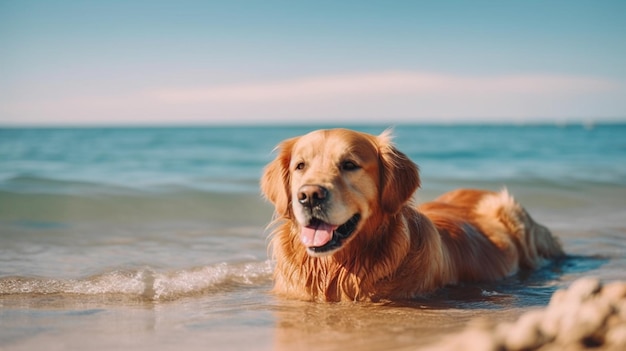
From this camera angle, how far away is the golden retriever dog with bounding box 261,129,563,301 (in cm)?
427

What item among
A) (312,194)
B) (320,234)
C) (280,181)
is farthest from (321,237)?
(280,181)

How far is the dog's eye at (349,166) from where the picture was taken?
4401 millimetres

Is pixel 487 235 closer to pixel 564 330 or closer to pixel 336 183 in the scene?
pixel 336 183

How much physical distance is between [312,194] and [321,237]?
0.35 metres

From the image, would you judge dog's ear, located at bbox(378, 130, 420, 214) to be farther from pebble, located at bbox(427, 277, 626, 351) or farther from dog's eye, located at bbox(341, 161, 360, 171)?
pebble, located at bbox(427, 277, 626, 351)

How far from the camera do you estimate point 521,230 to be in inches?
255

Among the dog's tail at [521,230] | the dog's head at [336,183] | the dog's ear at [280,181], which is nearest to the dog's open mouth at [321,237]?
the dog's head at [336,183]

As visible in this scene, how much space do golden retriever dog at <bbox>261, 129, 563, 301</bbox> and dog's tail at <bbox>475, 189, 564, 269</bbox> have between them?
1505mm

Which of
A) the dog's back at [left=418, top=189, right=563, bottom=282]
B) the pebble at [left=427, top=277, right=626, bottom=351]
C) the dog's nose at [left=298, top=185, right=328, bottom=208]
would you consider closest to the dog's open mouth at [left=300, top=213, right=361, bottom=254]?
the dog's nose at [left=298, top=185, right=328, bottom=208]

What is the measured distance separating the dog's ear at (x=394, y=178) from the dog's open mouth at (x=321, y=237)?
453 mm

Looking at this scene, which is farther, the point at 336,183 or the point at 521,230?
the point at 521,230

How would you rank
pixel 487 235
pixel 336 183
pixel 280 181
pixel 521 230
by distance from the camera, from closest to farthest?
pixel 336 183 < pixel 280 181 < pixel 487 235 < pixel 521 230

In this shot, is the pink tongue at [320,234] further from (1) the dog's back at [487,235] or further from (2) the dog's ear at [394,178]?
(1) the dog's back at [487,235]

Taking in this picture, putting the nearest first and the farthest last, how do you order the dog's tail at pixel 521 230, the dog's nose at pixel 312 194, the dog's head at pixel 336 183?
the dog's nose at pixel 312 194
the dog's head at pixel 336 183
the dog's tail at pixel 521 230
